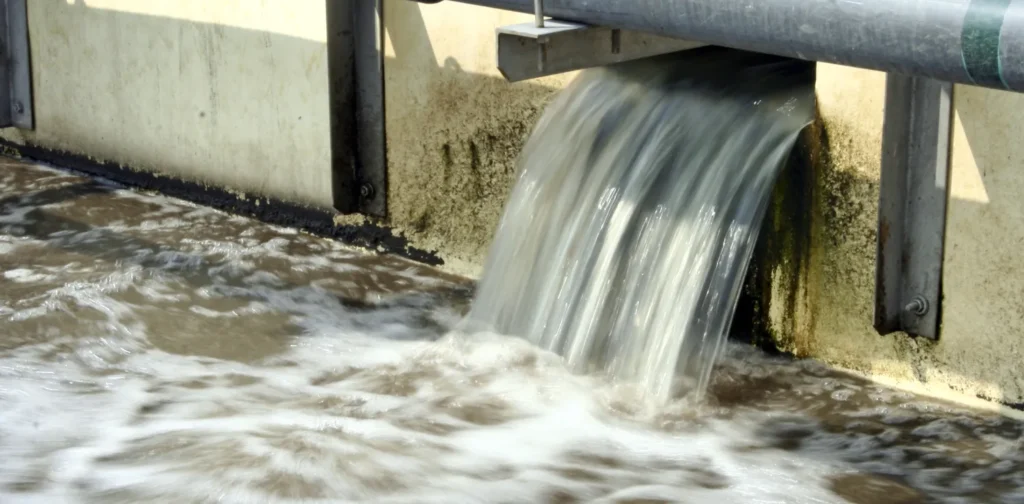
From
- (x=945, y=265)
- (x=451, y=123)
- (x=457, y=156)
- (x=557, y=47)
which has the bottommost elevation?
(x=945, y=265)

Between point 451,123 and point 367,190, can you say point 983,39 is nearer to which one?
point 451,123

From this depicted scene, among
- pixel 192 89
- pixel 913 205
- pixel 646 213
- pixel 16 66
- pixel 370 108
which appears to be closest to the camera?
pixel 913 205

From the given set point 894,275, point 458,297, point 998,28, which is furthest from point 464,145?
point 998,28

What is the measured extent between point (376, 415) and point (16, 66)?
3.89 metres

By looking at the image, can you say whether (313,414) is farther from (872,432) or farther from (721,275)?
(872,432)

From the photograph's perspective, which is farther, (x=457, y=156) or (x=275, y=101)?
(x=275, y=101)

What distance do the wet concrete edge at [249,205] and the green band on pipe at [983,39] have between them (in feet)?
9.70

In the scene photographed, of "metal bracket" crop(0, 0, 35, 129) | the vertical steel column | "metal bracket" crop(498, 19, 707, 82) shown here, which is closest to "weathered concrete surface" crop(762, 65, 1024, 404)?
"metal bracket" crop(498, 19, 707, 82)

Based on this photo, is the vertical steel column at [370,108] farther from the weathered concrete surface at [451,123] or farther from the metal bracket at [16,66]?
the metal bracket at [16,66]

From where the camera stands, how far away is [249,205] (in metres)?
5.95

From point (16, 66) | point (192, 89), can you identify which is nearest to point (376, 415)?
point (192, 89)

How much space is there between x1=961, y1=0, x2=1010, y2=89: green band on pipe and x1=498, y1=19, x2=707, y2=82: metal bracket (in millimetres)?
1129

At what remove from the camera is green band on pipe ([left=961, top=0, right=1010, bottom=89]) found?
2623 millimetres

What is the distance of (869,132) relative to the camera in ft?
13.3
